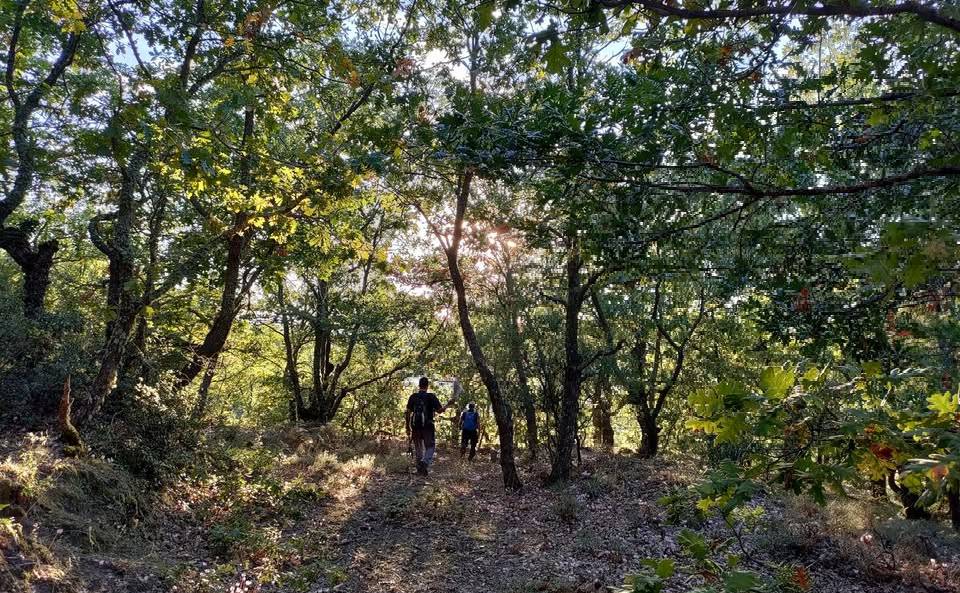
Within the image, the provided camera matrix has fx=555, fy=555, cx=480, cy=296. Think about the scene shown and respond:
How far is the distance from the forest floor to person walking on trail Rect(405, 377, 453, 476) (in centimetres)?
132

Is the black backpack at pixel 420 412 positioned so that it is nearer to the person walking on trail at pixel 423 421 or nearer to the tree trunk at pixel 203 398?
the person walking on trail at pixel 423 421

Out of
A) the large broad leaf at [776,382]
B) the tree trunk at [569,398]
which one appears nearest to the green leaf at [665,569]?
the large broad leaf at [776,382]

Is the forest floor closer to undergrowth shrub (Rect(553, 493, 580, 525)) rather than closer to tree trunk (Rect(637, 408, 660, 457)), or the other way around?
undergrowth shrub (Rect(553, 493, 580, 525))

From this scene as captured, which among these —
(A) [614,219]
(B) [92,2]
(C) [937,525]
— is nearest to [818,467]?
(A) [614,219]

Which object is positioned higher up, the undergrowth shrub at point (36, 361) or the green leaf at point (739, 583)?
the undergrowth shrub at point (36, 361)

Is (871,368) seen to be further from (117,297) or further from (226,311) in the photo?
(226,311)

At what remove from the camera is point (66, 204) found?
6.36m

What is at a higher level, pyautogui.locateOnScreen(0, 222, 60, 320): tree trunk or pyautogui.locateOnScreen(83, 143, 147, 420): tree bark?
pyautogui.locateOnScreen(0, 222, 60, 320): tree trunk

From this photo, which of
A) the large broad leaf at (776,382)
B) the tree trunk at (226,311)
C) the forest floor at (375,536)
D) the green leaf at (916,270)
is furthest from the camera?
the tree trunk at (226,311)

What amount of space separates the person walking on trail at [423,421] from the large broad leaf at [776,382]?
33.2ft

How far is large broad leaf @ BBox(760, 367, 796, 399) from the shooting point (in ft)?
6.21

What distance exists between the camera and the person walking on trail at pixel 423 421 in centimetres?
1179

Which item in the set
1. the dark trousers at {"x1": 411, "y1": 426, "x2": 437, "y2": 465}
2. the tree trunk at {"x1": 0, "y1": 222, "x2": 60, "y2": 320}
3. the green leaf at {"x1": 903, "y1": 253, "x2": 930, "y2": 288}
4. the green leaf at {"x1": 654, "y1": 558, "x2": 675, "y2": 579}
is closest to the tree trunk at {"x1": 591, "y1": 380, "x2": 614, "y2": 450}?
the dark trousers at {"x1": 411, "y1": 426, "x2": 437, "y2": 465}

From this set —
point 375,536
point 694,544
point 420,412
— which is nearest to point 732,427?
point 694,544
